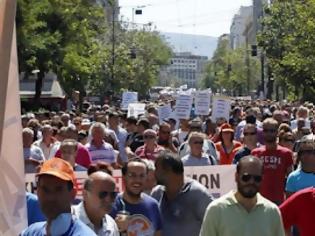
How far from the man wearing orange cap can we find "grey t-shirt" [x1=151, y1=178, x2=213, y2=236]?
2.54 meters

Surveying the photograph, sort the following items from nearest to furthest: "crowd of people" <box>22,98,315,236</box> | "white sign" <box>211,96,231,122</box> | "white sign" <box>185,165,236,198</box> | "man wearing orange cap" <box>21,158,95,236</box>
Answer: "man wearing orange cap" <box>21,158,95,236</box>
"crowd of people" <box>22,98,315,236</box>
"white sign" <box>185,165,236,198</box>
"white sign" <box>211,96,231,122</box>

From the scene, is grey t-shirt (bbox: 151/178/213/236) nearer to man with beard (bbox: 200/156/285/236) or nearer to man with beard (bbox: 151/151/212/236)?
man with beard (bbox: 151/151/212/236)

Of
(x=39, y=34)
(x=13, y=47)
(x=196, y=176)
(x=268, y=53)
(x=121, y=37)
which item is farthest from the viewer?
(x=121, y=37)

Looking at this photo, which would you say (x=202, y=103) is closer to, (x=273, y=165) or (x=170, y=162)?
(x=273, y=165)

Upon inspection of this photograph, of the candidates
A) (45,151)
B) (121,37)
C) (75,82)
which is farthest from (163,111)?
(121,37)

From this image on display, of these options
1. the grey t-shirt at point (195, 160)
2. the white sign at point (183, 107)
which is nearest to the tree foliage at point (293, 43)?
the white sign at point (183, 107)

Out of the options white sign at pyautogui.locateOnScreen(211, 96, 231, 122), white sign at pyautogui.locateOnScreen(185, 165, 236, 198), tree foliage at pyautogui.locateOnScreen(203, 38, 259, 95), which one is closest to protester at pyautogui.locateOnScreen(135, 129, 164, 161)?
white sign at pyautogui.locateOnScreen(185, 165, 236, 198)

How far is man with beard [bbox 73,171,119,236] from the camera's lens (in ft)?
17.6

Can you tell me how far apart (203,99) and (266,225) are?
15565 mm

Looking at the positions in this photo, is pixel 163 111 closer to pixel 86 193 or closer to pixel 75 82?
pixel 86 193

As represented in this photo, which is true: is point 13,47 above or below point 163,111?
above

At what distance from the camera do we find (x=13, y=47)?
4965 millimetres

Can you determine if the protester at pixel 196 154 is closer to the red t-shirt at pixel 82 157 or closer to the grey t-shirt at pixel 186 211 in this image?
the red t-shirt at pixel 82 157

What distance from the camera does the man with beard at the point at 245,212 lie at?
5871mm
